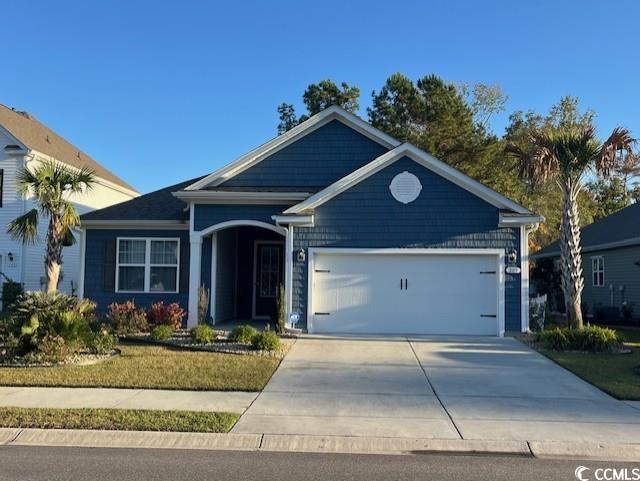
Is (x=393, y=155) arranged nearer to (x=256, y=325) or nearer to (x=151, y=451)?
(x=256, y=325)

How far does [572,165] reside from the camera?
14.4 metres

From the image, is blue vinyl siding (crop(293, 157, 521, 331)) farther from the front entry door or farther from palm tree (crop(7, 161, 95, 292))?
palm tree (crop(7, 161, 95, 292))

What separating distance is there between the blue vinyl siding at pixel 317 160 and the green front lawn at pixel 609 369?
7.47 m

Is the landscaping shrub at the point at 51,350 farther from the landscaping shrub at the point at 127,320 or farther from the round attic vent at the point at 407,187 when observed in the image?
the round attic vent at the point at 407,187

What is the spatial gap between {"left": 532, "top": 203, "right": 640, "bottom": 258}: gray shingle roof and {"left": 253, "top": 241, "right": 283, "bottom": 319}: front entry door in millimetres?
11835

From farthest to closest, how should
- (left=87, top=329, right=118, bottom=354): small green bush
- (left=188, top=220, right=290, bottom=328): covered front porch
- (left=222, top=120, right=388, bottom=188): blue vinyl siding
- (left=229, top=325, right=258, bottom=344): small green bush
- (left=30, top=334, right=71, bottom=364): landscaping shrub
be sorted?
(left=222, top=120, right=388, bottom=188): blue vinyl siding → (left=188, top=220, right=290, bottom=328): covered front porch → (left=229, top=325, right=258, bottom=344): small green bush → (left=87, top=329, right=118, bottom=354): small green bush → (left=30, top=334, right=71, bottom=364): landscaping shrub

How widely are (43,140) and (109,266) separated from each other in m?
11.4

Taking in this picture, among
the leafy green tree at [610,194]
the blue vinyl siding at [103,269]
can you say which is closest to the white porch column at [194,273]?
the blue vinyl siding at [103,269]

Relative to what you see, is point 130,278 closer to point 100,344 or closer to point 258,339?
point 100,344

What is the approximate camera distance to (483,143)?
3175 cm

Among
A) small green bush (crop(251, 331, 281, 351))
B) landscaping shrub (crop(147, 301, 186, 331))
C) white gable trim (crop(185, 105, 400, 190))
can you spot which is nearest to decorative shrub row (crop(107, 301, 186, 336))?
landscaping shrub (crop(147, 301, 186, 331))

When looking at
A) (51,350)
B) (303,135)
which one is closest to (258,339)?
(51,350)

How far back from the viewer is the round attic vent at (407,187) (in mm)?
14633

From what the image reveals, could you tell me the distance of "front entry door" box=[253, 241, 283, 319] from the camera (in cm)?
1909
